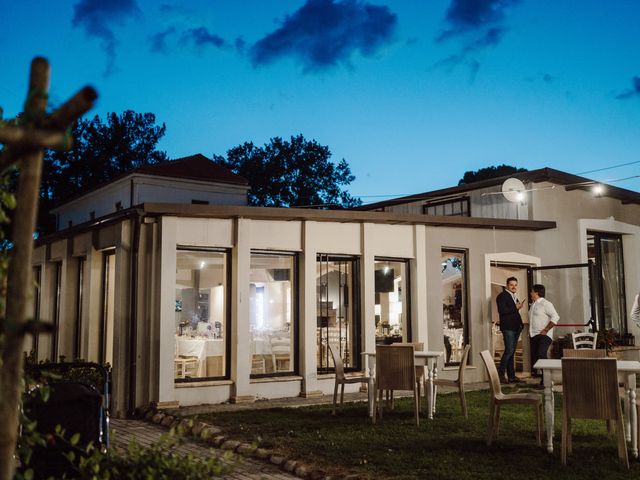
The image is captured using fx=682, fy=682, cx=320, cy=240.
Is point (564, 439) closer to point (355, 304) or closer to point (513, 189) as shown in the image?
point (355, 304)

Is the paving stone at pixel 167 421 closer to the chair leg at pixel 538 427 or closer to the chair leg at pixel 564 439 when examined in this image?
the chair leg at pixel 538 427

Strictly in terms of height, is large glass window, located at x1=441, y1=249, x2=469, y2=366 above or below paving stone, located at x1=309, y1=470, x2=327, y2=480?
above

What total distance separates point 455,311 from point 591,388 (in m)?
8.14

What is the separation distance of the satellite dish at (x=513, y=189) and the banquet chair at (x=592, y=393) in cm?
879

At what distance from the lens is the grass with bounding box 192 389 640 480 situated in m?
6.10

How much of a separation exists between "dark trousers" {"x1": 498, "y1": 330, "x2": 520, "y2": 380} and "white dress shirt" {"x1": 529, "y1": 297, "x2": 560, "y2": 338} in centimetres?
42

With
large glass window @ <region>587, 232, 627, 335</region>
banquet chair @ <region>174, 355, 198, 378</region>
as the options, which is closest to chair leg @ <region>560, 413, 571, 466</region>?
banquet chair @ <region>174, 355, 198, 378</region>

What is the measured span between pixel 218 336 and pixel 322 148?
40.0 m

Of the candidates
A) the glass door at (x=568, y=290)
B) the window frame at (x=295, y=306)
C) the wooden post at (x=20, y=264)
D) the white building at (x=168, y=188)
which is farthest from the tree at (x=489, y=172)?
the wooden post at (x=20, y=264)

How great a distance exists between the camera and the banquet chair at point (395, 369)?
876 centimetres

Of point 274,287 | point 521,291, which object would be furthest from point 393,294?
point 521,291

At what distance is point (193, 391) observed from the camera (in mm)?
10477

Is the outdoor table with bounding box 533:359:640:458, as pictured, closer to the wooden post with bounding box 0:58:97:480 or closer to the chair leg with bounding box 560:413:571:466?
the chair leg with bounding box 560:413:571:466

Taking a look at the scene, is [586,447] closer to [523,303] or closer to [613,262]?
[523,303]
